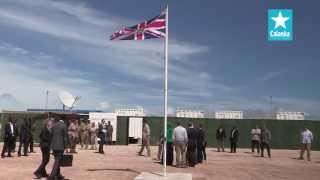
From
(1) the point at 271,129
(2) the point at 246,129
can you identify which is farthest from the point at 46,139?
(1) the point at 271,129

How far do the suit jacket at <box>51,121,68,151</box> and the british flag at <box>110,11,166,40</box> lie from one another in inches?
137

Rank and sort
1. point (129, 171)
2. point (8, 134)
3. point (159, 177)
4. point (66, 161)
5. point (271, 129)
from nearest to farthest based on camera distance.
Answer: point (159, 177) → point (129, 171) → point (66, 161) → point (8, 134) → point (271, 129)

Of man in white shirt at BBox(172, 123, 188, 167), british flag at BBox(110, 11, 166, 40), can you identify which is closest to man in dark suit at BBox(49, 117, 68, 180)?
british flag at BBox(110, 11, 166, 40)

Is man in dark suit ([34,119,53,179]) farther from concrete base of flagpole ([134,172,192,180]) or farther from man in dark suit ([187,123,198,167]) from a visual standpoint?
man in dark suit ([187,123,198,167])

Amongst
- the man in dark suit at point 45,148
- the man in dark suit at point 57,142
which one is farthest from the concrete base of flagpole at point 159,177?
the man in dark suit at point 45,148

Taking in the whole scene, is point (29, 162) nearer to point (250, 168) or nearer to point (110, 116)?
point (250, 168)

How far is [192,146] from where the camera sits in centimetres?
2183

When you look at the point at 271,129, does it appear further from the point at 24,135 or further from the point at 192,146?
the point at 24,135

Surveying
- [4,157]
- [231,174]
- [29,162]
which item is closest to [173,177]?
[231,174]

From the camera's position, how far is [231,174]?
19031 mm

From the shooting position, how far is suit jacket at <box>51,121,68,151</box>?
15.5 metres

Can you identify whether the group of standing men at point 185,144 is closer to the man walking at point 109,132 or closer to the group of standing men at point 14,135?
the group of standing men at point 14,135

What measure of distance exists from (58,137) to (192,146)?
745 cm

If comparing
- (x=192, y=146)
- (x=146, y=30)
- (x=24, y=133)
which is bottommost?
(x=192, y=146)
